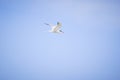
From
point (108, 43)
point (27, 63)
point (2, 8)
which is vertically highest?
point (2, 8)

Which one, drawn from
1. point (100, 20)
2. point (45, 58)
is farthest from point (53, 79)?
point (100, 20)

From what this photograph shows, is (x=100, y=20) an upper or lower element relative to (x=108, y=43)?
upper

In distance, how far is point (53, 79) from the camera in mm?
2354

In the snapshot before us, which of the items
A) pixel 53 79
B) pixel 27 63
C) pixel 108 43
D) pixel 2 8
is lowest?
pixel 53 79

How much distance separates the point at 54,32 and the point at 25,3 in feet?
1.90

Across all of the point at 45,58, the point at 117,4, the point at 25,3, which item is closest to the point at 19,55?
the point at 45,58

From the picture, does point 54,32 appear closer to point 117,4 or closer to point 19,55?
point 19,55

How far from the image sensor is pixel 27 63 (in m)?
2.31

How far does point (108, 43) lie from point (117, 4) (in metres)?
0.59

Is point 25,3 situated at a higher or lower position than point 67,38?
higher

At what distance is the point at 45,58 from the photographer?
2348 millimetres

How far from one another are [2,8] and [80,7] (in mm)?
1102

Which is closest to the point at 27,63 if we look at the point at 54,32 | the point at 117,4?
the point at 54,32

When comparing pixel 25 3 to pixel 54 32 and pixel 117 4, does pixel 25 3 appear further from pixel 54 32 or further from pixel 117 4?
pixel 117 4
